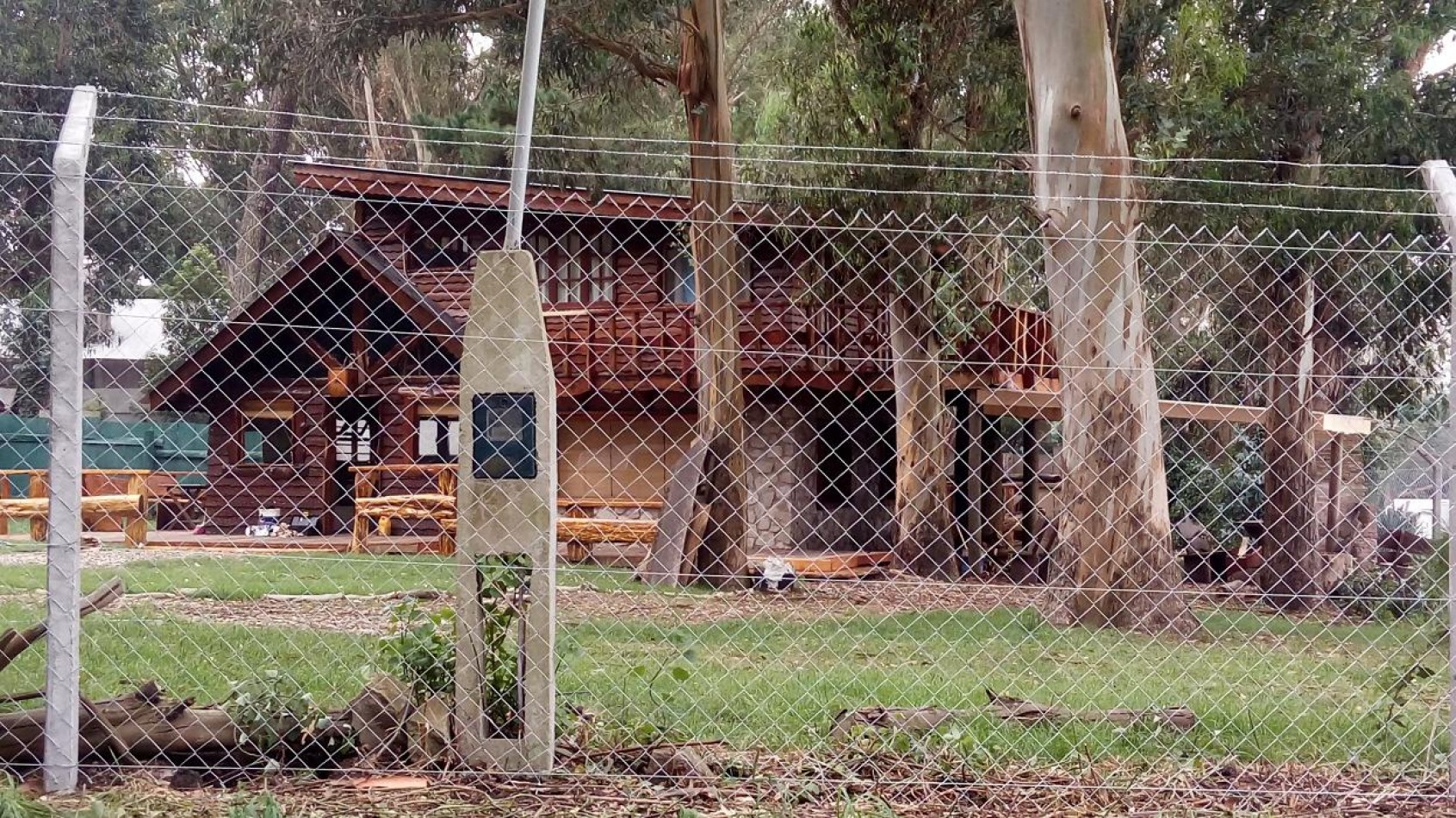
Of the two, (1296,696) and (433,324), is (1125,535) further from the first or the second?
(433,324)

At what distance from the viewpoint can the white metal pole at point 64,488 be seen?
3977mm

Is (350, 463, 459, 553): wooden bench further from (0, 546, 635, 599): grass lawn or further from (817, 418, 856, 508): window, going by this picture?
(817, 418, 856, 508): window

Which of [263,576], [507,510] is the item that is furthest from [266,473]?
[507,510]

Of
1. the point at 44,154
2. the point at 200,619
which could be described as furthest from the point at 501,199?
the point at 44,154

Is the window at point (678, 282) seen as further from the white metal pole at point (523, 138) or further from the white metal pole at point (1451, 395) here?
the white metal pole at point (1451, 395)

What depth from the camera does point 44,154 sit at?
95.1 ft

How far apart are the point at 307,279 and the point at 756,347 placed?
706cm

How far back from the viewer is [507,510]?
433 centimetres

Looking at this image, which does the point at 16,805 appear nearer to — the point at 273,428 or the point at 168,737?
the point at 168,737

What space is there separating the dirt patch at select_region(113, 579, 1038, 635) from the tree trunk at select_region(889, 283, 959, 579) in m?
2.42

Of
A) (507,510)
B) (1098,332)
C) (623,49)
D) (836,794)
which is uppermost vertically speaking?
(623,49)

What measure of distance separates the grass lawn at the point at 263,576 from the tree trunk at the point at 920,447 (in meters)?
5.28

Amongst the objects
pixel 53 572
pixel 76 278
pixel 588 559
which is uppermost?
pixel 76 278

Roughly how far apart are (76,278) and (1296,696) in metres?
5.91
